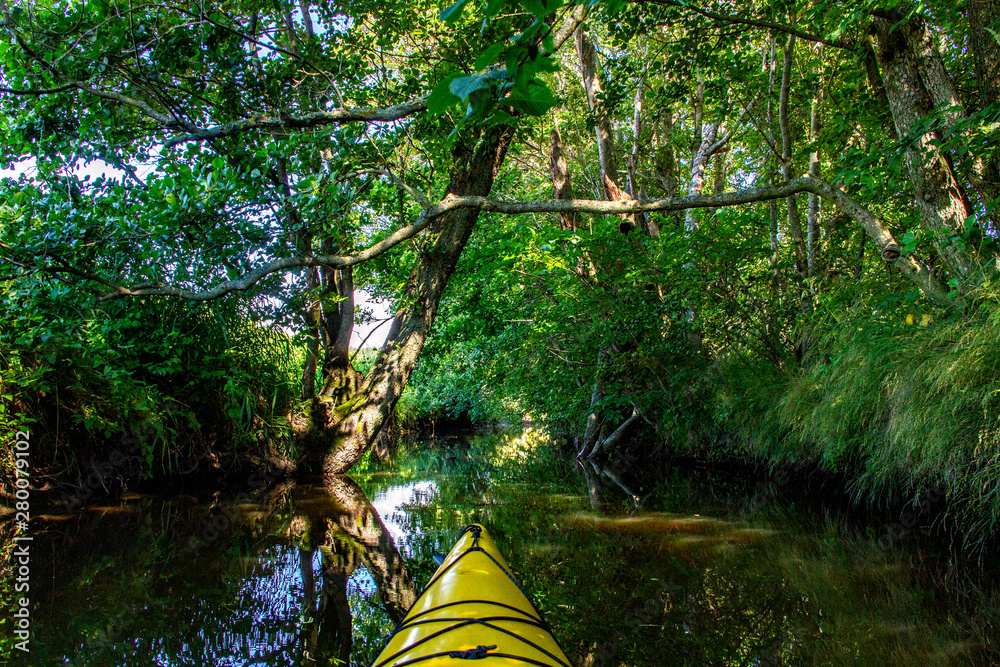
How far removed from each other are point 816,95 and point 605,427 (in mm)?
5624

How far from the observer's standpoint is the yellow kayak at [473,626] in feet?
5.86

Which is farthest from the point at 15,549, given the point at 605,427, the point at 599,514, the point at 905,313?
the point at 605,427

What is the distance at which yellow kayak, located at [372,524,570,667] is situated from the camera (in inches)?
70.4

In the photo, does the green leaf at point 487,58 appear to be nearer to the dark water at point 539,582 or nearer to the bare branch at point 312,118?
the dark water at point 539,582

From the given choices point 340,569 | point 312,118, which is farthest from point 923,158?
point 340,569

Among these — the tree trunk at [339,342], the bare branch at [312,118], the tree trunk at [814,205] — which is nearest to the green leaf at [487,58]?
the bare branch at [312,118]

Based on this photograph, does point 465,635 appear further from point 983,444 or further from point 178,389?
point 178,389

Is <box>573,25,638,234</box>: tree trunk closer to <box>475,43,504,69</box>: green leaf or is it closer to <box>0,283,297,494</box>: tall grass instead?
<box>0,283,297,494</box>: tall grass

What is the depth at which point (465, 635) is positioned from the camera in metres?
1.91

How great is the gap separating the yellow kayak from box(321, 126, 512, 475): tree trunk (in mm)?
4615

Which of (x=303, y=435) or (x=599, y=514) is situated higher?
(x=303, y=435)

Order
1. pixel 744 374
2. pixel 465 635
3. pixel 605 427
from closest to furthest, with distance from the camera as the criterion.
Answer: pixel 465 635 < pixel 744 374 < pixel 605 427

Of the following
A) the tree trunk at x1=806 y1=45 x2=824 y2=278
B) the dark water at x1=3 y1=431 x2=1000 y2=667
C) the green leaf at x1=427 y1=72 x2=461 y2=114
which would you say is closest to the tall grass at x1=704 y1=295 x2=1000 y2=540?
the dark water at x1=3 y1=431 x2=1000 y2=667

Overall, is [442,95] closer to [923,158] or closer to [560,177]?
[923,158]
